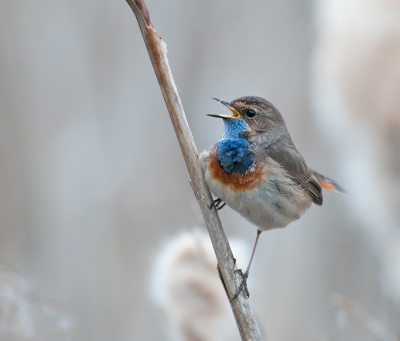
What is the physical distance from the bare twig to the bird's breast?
36 centimetres

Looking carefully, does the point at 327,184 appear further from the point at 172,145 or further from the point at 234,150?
the point at 172,145

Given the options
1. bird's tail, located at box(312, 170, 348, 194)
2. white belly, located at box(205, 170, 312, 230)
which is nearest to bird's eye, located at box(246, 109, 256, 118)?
white belly, located at box(205, 170, 312, 230)

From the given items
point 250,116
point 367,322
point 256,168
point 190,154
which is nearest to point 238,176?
point 256,168

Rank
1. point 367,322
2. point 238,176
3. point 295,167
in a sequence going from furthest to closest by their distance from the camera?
point 295,167 → point 238,176 → point 367,322

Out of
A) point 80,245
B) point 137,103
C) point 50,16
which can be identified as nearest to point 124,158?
point 137,103

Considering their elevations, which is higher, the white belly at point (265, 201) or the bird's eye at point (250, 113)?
the bird's eye at point (250, 113)

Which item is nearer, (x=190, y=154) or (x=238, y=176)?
(x=190, y=154)

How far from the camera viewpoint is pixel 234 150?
2.92 m

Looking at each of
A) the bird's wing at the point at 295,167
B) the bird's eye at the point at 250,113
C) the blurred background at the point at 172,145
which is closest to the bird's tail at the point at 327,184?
the blurred background at the point at 172,145

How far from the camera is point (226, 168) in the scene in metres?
2.84

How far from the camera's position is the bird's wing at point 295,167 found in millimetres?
3104

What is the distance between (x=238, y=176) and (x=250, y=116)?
40cm

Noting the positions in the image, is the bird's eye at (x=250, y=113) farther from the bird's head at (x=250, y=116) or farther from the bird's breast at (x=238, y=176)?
the bird's breast at (x=238, y=176)

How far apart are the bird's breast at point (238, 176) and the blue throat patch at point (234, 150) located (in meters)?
0.02
